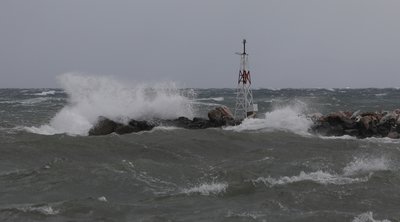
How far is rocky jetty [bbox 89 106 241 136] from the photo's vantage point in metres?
20.9

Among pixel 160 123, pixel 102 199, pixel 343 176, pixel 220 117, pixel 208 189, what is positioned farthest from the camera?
pixel 220 117

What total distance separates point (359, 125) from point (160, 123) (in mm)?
7286

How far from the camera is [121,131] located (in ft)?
67.8

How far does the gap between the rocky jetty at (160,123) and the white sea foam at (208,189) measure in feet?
33.8

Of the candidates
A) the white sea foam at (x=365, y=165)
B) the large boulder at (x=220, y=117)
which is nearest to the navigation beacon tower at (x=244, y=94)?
the large boulder at (x=220, y=117)

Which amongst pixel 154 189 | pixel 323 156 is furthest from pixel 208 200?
pixel 323 156

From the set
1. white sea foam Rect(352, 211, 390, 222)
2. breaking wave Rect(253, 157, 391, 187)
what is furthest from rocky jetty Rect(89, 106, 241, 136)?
white sea foam Rect(352, 211, 390, 222)

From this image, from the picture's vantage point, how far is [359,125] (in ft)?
68.7

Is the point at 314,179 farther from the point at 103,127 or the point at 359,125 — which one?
the point at 103,127

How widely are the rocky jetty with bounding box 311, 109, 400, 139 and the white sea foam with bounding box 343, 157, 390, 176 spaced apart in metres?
6.86

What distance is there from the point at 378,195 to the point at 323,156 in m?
4.46

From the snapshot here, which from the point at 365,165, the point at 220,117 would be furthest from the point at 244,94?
the point at 365,165

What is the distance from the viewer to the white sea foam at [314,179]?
36.0 feet

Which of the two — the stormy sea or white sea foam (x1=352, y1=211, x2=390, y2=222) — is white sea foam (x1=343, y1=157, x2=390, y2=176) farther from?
white sea foam (x1=352, y1=211, x2=390, y2=222)
